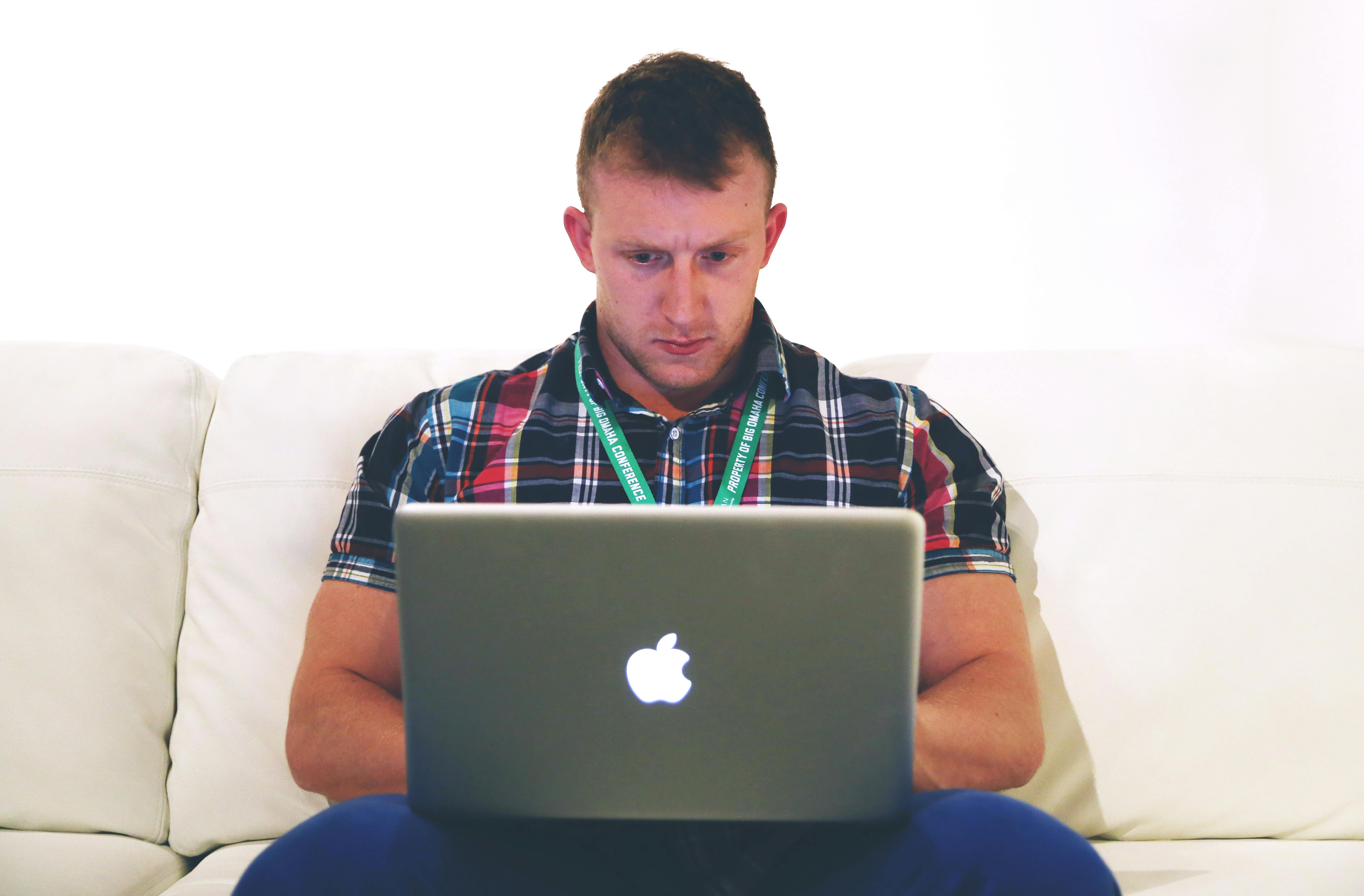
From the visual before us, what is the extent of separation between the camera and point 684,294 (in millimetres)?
1313

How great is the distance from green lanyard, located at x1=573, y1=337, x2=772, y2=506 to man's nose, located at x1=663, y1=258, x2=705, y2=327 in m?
0.14

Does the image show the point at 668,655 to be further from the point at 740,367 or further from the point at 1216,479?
the point at 1216,479

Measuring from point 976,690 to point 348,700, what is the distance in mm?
765

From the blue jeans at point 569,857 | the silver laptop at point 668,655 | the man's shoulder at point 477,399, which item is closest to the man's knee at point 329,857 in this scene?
the blue jeans at point 569,857

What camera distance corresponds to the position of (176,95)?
187cm

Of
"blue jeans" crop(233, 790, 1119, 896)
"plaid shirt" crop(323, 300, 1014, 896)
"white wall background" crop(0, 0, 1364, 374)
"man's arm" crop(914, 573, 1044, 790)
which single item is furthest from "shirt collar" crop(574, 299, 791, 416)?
"blue jeans" crop(233, 790, 1119, 896)

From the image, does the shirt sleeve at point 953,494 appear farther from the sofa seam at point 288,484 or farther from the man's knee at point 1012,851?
the sofa seam at point 288,484

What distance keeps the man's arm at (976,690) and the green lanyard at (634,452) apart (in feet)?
0.94

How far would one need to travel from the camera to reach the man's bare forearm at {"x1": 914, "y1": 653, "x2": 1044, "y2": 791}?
1109 mm

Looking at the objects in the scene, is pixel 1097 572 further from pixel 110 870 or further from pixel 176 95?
pixel 176 95

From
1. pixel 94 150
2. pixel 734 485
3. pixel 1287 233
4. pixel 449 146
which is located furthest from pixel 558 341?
pixel 1287 233

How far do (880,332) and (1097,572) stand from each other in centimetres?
70

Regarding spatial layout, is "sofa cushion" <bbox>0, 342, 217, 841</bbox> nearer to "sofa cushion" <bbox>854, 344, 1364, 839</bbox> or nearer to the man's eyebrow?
the man's eyebrow

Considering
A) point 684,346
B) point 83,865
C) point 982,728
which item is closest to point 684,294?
point 684,346
